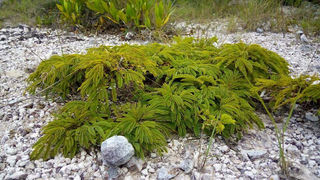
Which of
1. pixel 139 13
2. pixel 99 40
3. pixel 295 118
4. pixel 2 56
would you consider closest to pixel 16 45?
pixel 2 56

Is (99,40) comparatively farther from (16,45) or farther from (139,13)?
(16,45)

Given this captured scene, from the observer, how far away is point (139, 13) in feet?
16.0

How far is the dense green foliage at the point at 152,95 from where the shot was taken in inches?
80.4

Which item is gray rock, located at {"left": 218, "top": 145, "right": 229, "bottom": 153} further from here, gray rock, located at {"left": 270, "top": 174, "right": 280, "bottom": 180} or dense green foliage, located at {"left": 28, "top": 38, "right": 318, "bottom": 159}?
gray rock, located at {"left": 270, "top": 174, "right": 280, "bottom": 180}

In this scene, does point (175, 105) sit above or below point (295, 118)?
above

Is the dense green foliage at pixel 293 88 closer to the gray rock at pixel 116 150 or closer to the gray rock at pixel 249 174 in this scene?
the gray rock at pixel 249 174

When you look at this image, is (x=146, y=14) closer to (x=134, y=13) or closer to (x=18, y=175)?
(x=134, y=13)

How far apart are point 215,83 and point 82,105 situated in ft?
4.33

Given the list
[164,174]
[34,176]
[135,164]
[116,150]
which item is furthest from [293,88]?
[34,176]

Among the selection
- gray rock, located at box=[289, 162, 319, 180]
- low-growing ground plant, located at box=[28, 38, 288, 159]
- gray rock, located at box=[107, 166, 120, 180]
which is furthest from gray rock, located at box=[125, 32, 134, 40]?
gray rock, located at box=[289, 162, 319, 180]

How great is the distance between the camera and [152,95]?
2.46 meters

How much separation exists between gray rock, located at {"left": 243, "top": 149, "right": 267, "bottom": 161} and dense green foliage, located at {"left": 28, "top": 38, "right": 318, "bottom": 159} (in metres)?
0.20

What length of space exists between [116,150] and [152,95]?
30.7 inches

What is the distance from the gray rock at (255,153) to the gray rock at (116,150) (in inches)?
40.5
